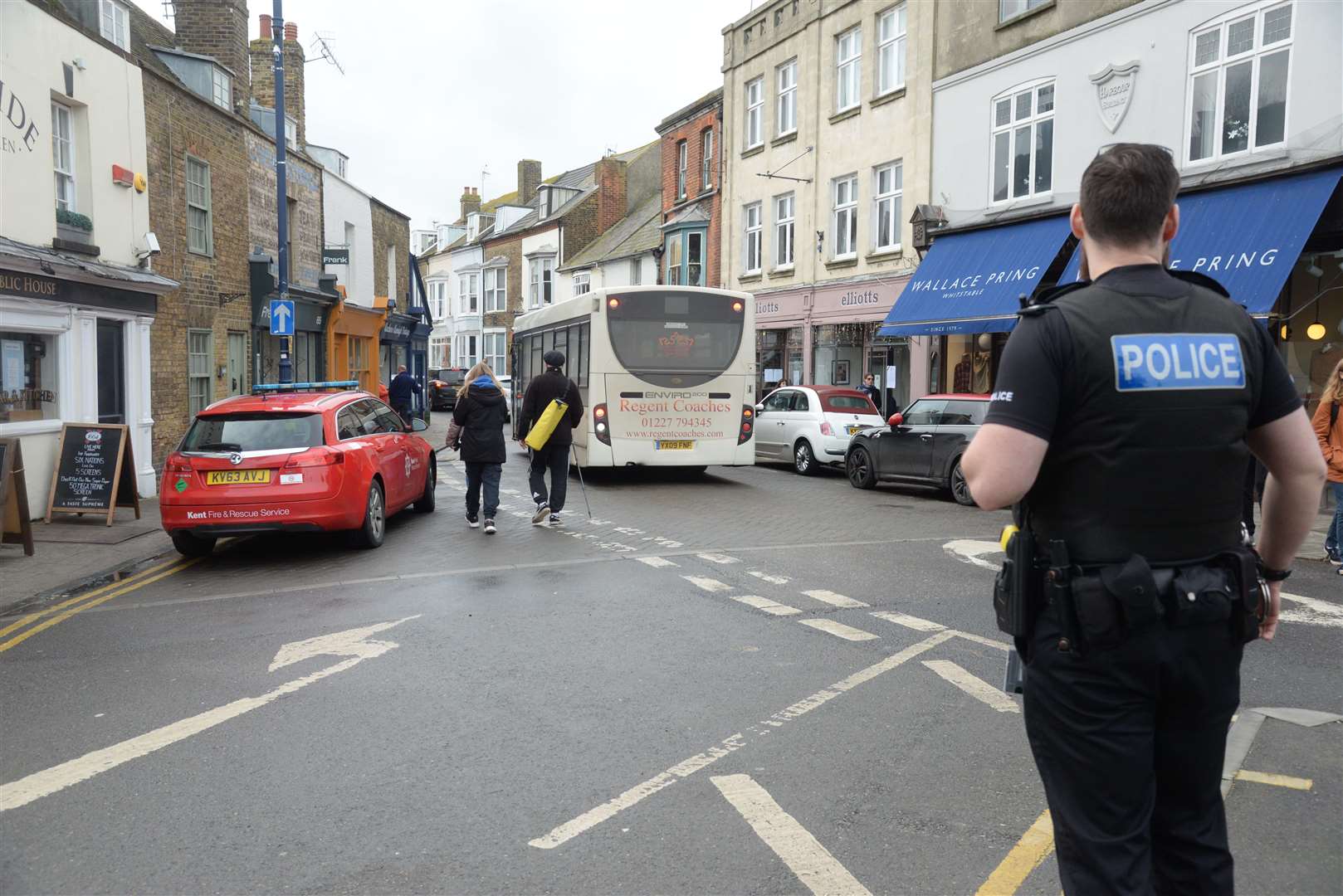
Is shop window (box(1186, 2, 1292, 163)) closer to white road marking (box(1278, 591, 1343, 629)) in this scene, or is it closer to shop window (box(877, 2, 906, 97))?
shop window (box(877, 2, 906, 97))

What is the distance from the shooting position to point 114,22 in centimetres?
1559

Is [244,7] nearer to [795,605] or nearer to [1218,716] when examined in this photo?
[795,605]

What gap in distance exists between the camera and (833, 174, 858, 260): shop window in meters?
24.6

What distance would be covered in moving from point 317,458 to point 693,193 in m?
25.2

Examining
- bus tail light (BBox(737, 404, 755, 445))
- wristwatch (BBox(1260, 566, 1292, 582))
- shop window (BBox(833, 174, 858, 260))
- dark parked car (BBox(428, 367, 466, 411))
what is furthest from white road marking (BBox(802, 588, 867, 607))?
Result: dark parked car (BBox(428, 367, 466, 411))

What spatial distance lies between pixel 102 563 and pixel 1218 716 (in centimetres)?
992

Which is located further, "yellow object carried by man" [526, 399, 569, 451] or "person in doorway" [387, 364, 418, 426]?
"person in doorway" [387, 364, 418, 426]

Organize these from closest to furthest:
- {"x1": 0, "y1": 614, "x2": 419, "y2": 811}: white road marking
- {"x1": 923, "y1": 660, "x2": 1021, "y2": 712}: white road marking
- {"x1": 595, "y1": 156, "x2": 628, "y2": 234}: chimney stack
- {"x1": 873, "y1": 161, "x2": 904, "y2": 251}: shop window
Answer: {"x1": 0, "y1": 614, "x2": 419, "y2": 811}: white road marking < {"x1": 923, "y1": 660, "x2": 1021, "y2": 712}: white road marking < {"x1": 873, "y1": 161, "x2": 904, "y2": 251}: shop window < {"x1": 595, "y1": 156, "x2": 628, "y2": 234}: chimney stack

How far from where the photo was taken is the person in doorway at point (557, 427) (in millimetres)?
11641

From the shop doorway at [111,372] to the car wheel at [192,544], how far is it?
5071 mm

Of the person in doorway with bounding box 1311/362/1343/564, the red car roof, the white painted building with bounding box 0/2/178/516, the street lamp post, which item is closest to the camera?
the person in doorway with bounding box 1311/362/1343/564

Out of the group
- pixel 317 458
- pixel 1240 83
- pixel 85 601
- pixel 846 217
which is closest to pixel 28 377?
pixel 317 458

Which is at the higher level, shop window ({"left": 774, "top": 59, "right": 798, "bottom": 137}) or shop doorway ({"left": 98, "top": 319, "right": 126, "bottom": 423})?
shop window ({"left": 774, "top": 59, "right": 798, "bottom": 137})

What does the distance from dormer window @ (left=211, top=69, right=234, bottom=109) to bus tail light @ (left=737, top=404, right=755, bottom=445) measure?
455 inches
